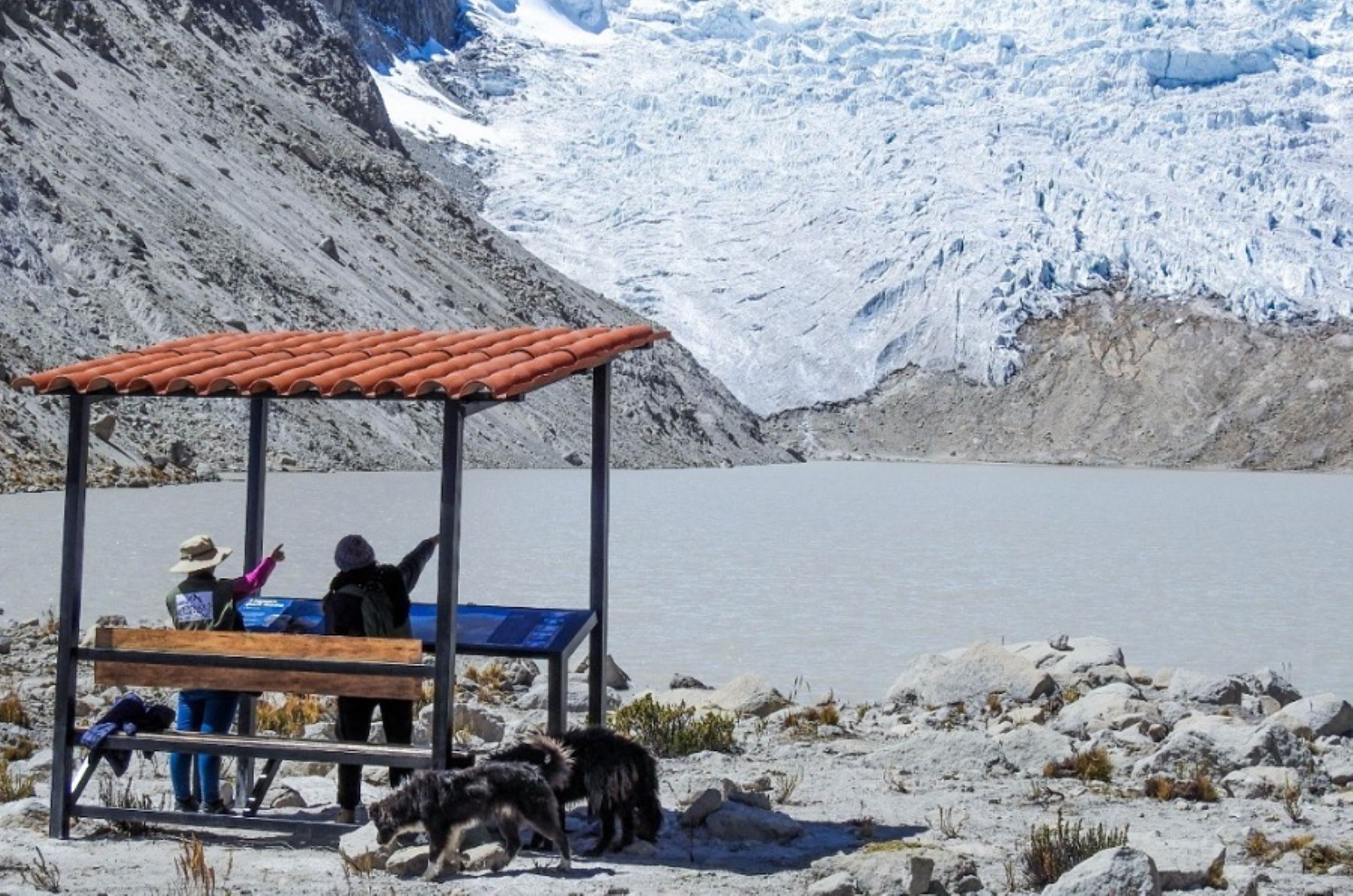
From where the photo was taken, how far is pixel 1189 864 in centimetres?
594

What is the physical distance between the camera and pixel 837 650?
14.7m

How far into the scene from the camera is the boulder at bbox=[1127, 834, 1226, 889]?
5902mm

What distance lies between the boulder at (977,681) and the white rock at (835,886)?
5.43 meters

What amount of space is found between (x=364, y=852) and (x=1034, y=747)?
162 inches

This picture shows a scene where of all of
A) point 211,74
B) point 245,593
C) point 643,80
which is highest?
point 643,80

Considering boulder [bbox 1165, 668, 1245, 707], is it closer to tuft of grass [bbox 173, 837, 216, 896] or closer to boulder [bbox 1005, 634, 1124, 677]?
boulder [bbox 1005, 634, 1124, 677]

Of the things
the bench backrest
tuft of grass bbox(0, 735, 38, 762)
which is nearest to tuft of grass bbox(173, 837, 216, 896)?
the bench backrest

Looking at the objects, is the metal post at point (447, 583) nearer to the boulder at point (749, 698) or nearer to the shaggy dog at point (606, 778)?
the shaggy dog at point (606, 778)

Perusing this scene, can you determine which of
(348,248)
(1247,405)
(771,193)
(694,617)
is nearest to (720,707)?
(694,617)

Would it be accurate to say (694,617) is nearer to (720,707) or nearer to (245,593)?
(720,707)

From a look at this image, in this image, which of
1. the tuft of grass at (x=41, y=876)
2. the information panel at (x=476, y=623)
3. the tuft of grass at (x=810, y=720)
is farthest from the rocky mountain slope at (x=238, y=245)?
the tuft of grass at (x=41, y=876)

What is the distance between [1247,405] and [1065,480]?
2045 centimetres

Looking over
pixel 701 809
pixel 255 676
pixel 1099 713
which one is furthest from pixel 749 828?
pixel 1099 713

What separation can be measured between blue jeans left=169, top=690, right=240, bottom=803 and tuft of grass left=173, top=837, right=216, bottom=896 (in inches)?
36.7
